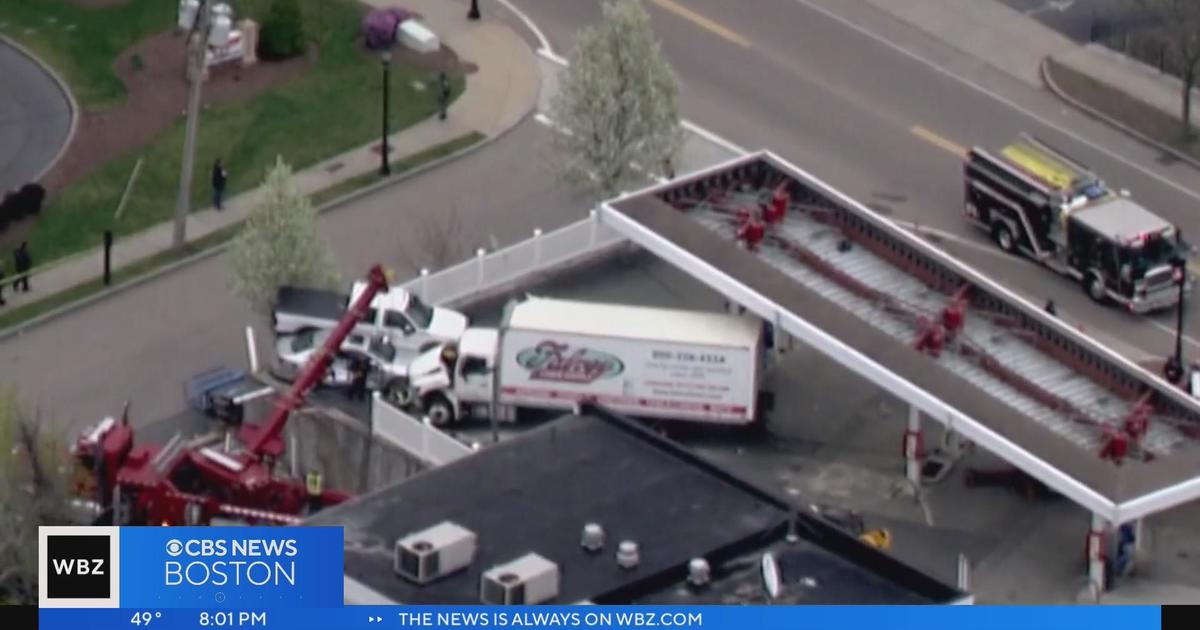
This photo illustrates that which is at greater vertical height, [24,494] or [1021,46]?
[24,494]

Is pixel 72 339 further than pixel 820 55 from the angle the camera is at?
No

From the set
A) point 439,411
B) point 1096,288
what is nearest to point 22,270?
point 439,411

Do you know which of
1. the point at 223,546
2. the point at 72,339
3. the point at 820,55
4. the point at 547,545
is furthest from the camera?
the point at 820,55

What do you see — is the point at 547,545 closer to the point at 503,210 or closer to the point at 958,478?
the point at 958,478

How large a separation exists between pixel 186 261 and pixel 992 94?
21.5 metres

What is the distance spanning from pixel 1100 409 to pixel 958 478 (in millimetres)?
3574

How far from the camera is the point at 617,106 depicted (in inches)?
3346

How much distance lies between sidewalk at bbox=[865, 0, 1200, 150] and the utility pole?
20.7 m

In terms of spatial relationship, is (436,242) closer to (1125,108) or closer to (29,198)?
(29,198)

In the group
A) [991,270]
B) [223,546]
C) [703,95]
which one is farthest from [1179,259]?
[223,546]

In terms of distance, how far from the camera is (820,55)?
9750 cm

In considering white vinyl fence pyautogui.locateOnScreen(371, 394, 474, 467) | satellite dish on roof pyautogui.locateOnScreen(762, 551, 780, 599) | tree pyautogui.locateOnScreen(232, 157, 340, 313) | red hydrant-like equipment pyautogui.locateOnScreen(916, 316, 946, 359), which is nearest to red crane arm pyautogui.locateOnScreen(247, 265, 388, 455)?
white vinyl fence pyautogui.locateOnScreen(371, 394, 474, 467)

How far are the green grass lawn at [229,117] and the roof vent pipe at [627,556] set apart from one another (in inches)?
1013

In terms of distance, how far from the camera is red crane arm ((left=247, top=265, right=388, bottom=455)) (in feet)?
255
